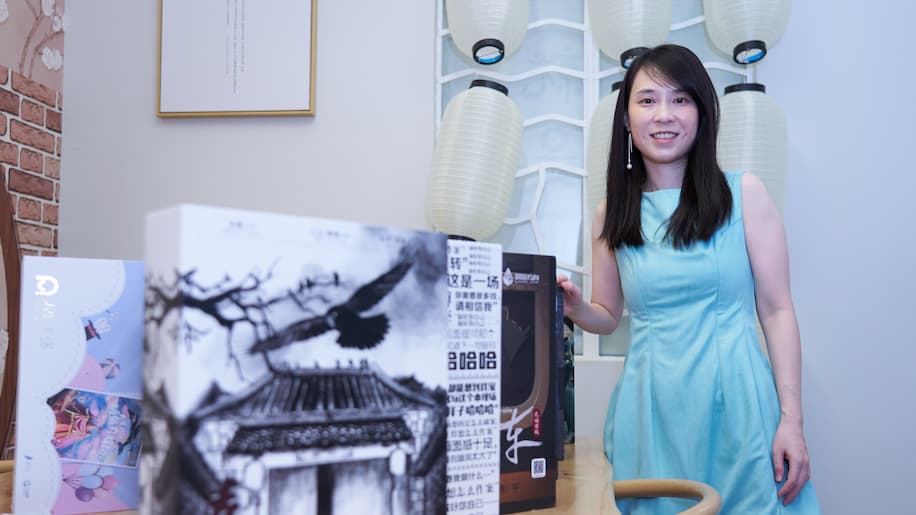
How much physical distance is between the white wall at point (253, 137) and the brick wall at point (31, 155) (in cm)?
4

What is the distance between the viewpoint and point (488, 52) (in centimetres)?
209

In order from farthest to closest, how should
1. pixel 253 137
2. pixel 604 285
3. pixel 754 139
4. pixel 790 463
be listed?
1. pixel 253 137
2. pixel 754 139
3. pixel 604 285
4. pixel 790 463

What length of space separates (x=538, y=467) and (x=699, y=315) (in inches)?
28.5

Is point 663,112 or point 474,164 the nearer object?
point 663,112

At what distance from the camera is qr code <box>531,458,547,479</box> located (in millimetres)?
690

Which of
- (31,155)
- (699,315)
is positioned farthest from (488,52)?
(31,155)

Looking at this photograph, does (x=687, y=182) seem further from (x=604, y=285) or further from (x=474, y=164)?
(x=474, y=164)

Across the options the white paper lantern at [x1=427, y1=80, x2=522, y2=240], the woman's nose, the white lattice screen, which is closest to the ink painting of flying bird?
the woman's nose

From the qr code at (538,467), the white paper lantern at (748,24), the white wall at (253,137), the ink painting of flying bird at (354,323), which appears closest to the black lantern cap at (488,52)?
the white wall at (253,137)

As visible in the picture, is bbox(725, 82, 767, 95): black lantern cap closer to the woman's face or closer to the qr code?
the woman's face

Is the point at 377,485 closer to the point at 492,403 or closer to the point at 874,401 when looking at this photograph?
the point at 492,403

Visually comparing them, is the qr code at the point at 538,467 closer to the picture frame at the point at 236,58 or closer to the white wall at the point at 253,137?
the white wall at the point at 253,137

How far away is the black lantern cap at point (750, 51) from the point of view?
194cm

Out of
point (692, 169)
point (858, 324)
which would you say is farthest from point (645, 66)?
point (858, 324)
